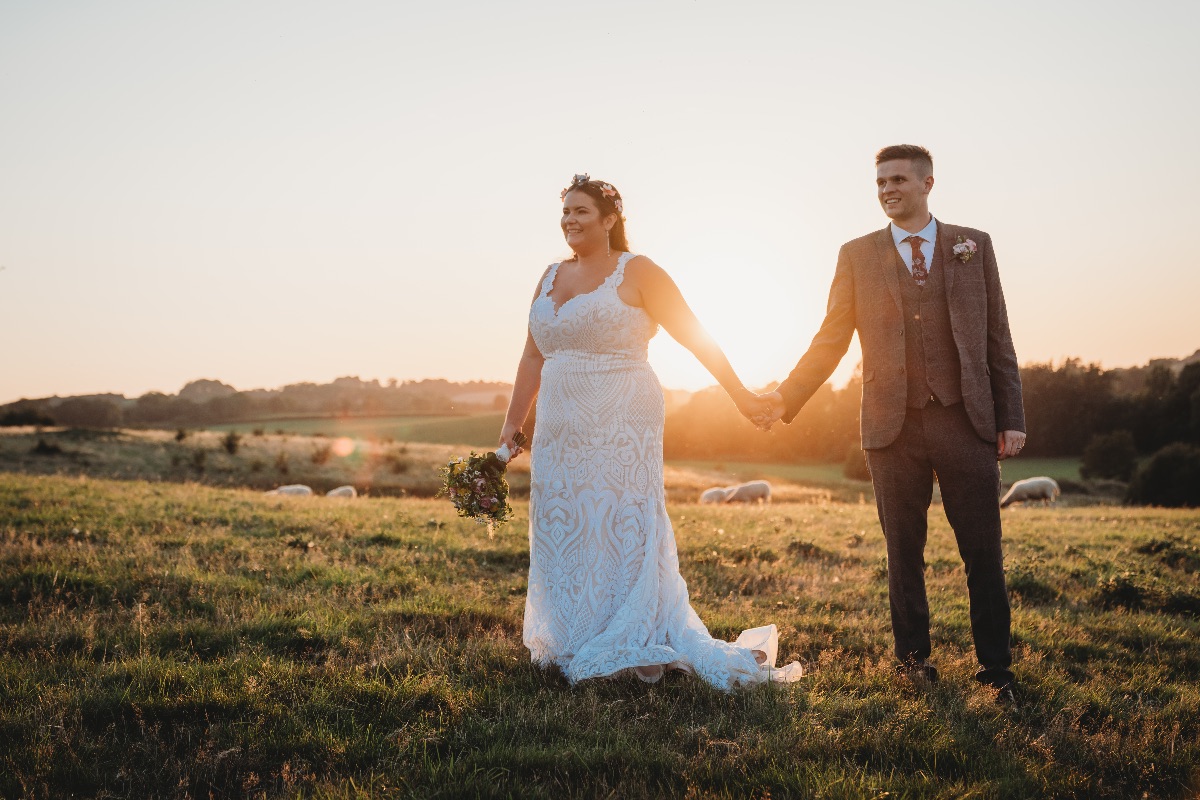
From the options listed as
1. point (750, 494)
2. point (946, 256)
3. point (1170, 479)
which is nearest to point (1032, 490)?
point (750, 494)

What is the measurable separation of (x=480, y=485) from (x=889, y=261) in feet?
11.1

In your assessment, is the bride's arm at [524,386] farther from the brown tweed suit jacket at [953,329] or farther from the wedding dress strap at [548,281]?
the brown tweed suit jacket at [953,329]

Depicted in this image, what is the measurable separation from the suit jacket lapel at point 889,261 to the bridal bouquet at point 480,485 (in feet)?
10.1

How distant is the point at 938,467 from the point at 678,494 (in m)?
28.3

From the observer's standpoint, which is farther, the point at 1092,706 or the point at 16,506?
the point at 16,506

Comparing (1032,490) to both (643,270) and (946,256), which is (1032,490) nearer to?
(946,256)

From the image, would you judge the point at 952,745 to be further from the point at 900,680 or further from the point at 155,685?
the point at 155,685

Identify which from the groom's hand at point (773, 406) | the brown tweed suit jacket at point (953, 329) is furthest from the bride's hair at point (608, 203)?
the brown tweed suit jacket at point (953, 329)

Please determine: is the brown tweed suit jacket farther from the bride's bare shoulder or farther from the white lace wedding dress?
the white lace wedding dress

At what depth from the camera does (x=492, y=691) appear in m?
4.67

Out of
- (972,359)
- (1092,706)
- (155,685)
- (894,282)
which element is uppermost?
(894,282)

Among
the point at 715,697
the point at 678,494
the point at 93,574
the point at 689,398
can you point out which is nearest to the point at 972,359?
the point at 715,697

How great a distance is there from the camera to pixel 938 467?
17.2 feet

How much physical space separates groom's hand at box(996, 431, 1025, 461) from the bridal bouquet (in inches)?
137
